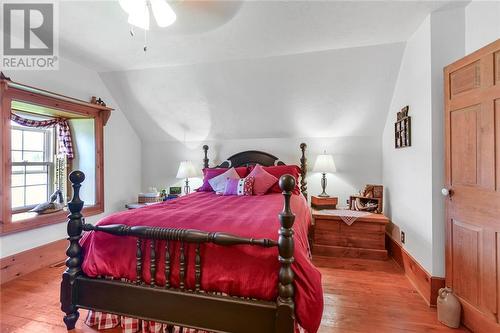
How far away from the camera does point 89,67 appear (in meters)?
3.36

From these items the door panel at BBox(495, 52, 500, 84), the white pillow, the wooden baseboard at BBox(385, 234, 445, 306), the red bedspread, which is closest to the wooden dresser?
the wooden baseboard at BBox(385, 234, 445, 306)

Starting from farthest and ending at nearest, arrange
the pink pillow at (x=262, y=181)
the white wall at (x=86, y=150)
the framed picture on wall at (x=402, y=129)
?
the white wall at (x=86, y=150)
the pink pillow at (x=262, y=181)
the framed picture on wall at (x=402, y=129)

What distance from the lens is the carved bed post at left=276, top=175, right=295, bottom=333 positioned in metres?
1.24

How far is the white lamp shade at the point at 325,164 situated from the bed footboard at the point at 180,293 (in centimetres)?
230

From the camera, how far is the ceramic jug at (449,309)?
1729mm

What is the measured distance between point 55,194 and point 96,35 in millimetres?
2057

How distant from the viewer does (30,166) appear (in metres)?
3.19

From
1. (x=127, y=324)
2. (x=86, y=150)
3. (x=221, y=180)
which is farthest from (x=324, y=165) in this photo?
(x=86, y=150)

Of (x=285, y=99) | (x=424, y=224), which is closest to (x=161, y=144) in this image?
(x=285, y=99)

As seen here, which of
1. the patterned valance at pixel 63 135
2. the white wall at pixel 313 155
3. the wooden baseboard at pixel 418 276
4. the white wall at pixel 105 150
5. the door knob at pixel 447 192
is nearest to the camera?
the door knob at pixel 447 192

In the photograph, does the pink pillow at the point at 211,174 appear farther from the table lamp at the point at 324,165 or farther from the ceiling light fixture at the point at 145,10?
the ceiling light fixture at the point at 145,10

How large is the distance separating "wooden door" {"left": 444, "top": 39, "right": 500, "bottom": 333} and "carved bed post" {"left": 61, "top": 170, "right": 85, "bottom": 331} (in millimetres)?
2701

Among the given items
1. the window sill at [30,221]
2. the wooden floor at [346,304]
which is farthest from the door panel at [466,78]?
the window sill at [30,221]

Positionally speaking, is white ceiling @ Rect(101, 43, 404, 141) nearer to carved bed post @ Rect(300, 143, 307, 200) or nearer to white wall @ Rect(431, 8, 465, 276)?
carved bed post @ Rect(300, 143, 307, 200)
